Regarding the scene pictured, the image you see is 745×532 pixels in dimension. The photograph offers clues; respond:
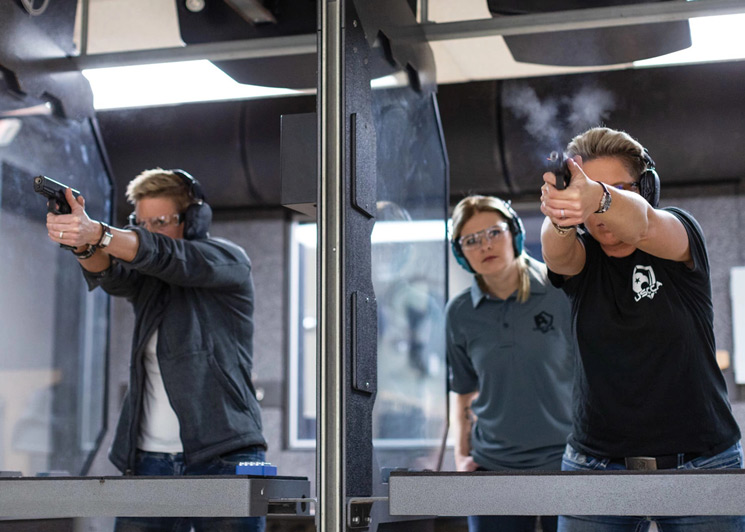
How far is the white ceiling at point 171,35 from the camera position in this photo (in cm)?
228

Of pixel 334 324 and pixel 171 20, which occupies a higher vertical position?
pixel 171 20

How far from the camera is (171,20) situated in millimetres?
2916

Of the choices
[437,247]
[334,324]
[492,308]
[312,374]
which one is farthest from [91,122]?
[312,374]

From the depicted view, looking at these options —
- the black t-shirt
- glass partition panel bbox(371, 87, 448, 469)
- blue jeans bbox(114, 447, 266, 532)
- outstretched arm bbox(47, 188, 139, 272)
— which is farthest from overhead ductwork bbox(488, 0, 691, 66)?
blue jeans bbox(114, 447, 266, 532)

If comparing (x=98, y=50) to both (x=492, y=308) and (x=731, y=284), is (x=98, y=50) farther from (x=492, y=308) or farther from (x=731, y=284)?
(x=731, y=284)

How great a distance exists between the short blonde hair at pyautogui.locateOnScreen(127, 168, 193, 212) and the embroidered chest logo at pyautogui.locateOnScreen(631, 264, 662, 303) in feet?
3.57

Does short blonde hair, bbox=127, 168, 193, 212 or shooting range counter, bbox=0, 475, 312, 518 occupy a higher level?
short blonde hair, bbox=127, 168, 193, 212

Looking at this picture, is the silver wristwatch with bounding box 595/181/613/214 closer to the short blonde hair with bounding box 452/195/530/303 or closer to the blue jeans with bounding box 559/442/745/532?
the blue jeans with bounding box 559/442/745/532

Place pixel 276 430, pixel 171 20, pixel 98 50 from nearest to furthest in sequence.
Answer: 1. pixel 98 50
2. pixel 171 20
3. pixel 276 430

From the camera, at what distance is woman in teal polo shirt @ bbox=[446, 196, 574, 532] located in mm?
2172

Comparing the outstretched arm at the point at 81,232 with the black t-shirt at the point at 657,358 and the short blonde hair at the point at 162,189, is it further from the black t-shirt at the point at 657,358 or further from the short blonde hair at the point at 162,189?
the black t-shirt at the point at 657,358

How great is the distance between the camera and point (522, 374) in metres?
2.21

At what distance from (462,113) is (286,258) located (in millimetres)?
1886

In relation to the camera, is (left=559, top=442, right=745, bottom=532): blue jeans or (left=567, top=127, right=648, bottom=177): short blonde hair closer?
(left=559, top=442, right=745, bottom=532): blue jeans
